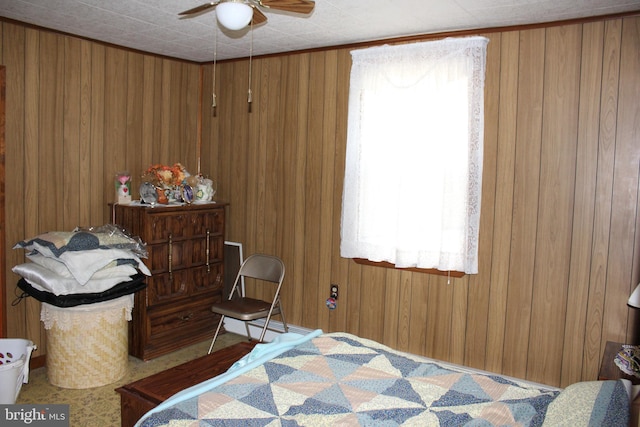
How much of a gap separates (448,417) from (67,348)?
2592mm

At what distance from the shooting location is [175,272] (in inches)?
158

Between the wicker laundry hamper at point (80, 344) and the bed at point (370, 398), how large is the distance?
5.03 ft

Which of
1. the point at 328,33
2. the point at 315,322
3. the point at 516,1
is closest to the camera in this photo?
the point at 516,1

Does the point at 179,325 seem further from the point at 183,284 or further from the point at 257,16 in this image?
the point at 257,16

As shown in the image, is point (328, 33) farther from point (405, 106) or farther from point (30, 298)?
point (30, 298)

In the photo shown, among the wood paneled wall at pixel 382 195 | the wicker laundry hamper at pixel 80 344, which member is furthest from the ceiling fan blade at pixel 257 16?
the wicker laundry hamper at pixel 80 344

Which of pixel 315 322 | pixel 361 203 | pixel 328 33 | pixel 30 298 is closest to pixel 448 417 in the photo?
pixel 361 203

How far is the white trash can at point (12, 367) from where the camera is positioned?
2830 mm

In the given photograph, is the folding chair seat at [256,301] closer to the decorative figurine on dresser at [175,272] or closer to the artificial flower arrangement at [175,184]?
the decorative figurine on dresser at [175,272]

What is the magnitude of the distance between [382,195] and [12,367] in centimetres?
257

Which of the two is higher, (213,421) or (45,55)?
(45,55)

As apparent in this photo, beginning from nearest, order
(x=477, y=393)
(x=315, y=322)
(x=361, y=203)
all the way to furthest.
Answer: (x=477, y=393) < (x=361, y=203) < (x=315, y=322)

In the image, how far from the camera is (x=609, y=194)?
Result: 2980mm

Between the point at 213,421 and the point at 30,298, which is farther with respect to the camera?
the point at 30,298
